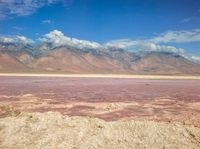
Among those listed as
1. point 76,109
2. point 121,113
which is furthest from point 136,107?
point 76,109

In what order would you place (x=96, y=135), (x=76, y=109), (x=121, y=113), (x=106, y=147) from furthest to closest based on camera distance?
1. (x=76, y=109)
2. (x=121, y=113)
3. (x=96, y=135)
4. (x=106, y=147)

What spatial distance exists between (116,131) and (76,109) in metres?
8.69

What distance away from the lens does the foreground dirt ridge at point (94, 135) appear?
10195mm

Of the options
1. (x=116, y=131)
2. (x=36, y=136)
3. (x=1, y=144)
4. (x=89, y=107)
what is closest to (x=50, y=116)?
(x=36, y=136)

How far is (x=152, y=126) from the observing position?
11211 millimetres

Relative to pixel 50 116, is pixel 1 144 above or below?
below

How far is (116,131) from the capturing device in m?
10.9

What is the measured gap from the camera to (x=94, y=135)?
10742 mm

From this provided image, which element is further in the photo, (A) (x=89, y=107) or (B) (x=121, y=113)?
(A) (x=89, y=107)

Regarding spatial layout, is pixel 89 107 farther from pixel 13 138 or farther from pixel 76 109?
pixel 13 138

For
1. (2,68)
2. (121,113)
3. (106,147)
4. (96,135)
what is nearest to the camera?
(106,147)

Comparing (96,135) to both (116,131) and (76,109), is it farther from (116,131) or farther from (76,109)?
(76,109)

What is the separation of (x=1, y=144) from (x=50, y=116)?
2749mm

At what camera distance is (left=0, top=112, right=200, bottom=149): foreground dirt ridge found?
33.4ft
